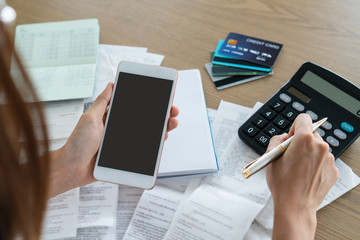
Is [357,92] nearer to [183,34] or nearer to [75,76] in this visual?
[183,34]

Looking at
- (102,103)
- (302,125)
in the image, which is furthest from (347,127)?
(102,103)

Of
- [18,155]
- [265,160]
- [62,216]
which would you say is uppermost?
[18,155]

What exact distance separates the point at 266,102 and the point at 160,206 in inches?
11.9

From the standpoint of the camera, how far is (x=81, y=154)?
0.60 meters

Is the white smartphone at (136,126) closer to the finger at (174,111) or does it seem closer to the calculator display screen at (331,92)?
the finger at (174,111)

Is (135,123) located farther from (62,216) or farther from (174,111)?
(62,216)

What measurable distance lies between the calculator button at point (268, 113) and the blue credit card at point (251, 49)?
13 cm

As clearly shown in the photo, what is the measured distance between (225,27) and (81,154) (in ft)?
1.58

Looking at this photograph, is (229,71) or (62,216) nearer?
(62,216)

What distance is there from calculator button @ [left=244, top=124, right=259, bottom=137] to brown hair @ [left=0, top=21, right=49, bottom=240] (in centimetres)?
43

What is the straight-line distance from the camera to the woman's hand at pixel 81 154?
0.61 m

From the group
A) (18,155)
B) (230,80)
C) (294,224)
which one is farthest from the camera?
(230,80)

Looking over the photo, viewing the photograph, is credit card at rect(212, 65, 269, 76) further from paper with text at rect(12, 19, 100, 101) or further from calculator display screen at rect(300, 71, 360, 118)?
paper with text at rect(12, 19, 100, 101)

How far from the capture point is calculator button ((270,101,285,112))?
66cm
